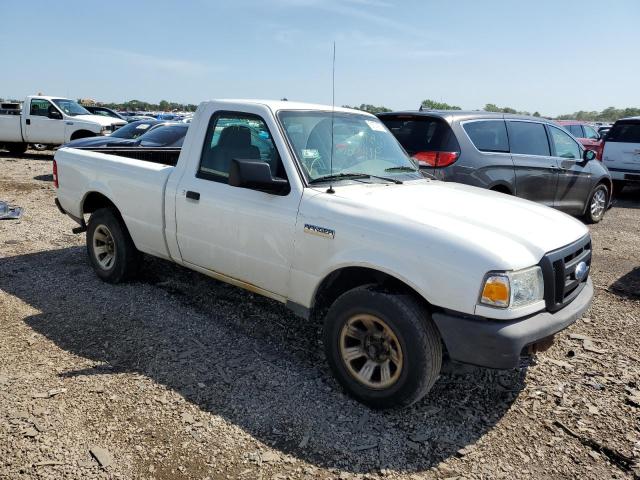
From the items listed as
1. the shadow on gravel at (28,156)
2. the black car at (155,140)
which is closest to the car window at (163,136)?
the black car at (155,140)

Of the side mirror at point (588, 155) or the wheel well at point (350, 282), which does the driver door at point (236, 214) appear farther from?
the side mirror at point (588, 155)

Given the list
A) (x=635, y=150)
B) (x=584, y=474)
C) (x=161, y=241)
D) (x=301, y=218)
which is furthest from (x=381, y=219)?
(x=635, y=150)

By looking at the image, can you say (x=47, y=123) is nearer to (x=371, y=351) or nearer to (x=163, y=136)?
(x=163, y=136)

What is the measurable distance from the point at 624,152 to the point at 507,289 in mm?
10837

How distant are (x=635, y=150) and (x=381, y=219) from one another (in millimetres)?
10786

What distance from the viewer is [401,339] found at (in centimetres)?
305

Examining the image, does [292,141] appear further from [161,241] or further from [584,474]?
[584,474]

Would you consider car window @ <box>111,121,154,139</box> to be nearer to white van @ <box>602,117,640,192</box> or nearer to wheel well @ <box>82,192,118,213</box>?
wheel well @ <box>82,192,118,213</box>

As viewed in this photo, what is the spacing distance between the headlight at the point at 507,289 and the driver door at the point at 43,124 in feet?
55.1

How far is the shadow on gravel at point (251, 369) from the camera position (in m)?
3.05

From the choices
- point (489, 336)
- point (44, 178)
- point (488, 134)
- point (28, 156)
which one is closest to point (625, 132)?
point (488, 134)

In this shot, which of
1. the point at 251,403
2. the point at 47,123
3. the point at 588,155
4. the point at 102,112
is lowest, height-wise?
the point at 251,403

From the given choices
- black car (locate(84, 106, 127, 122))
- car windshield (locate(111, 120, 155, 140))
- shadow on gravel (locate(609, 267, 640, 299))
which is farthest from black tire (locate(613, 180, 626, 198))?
black car (locate(84, 106, 127, 122))

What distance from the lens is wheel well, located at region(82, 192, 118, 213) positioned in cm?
538
